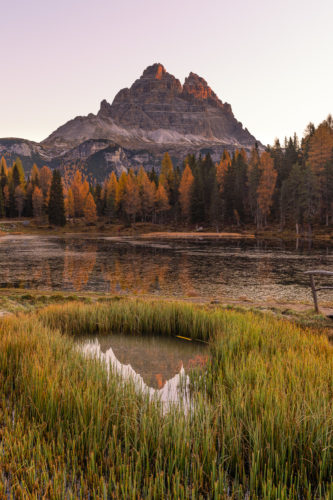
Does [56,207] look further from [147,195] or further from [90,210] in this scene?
[147,195]

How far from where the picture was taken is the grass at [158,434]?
3.14 meters

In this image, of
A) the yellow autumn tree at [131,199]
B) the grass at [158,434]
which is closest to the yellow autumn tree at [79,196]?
the yellow autumn tree at [131,199]

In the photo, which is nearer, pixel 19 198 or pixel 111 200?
pixel 111 200

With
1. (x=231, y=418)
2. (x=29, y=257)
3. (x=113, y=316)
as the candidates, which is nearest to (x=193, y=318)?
(x=113, y=316)

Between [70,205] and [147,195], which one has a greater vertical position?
[147,195]

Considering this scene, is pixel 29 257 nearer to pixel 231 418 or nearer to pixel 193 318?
pixel 193 318

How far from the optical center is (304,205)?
58625 mm

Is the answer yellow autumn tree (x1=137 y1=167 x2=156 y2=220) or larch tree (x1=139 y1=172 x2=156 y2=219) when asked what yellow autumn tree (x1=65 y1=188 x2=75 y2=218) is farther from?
larch tree (x1=139 y1=172 x2=156 y2=219)

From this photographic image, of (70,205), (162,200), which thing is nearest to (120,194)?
(162,200)

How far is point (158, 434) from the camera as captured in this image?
3.90 m

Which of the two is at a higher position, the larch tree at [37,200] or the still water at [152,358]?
the larch tree at [37,200]

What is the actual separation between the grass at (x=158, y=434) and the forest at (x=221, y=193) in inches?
2311

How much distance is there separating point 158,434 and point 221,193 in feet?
268

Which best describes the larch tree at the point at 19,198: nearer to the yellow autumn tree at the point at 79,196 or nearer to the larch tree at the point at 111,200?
the yellow autumn tree at the point at 79,196
